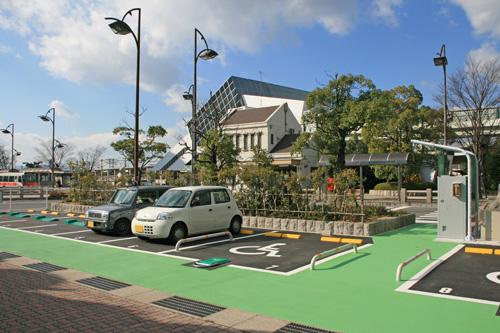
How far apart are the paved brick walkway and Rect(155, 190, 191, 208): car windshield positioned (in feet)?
14.7

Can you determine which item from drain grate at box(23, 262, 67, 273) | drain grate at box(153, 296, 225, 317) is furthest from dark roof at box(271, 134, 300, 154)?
drain grate at box(153, 296, 225, 317)

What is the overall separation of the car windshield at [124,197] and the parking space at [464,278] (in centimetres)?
923

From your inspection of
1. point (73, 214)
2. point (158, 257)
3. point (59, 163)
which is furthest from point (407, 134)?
point (59, 163)

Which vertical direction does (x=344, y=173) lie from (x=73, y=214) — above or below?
above

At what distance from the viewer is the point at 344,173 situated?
1329 centimetres

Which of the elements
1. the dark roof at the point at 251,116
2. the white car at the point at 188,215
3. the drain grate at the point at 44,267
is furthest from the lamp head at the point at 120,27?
the dark roof at the point at 251,116

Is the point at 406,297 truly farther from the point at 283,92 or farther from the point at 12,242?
the point at 283,92

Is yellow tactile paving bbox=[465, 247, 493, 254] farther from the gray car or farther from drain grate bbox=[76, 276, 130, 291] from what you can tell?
the gray car

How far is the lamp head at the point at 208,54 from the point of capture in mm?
16802

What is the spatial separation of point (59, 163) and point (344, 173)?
5380 cm

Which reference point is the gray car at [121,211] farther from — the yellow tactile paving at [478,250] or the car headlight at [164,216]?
the yellow tactile paving at [478,250]

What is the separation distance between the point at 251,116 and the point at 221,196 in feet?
132

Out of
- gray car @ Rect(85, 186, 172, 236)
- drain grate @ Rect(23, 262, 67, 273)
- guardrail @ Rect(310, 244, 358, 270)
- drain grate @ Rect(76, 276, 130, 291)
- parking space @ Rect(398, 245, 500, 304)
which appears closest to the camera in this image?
parking space @ Rect(398, 245, 500, 304)

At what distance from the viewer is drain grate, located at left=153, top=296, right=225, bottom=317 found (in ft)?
17.8
